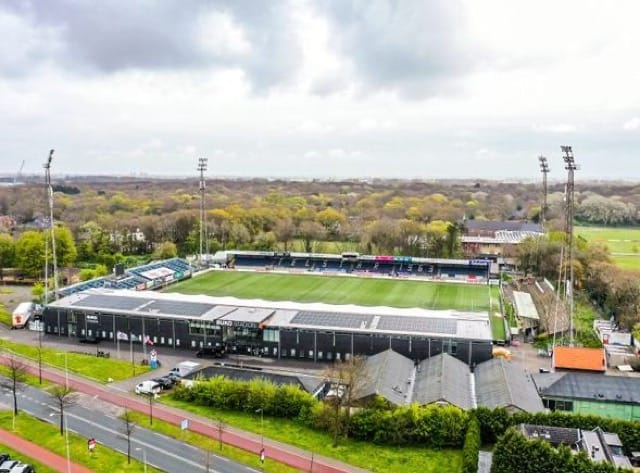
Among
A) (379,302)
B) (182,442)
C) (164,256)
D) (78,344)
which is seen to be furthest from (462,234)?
(182,442)

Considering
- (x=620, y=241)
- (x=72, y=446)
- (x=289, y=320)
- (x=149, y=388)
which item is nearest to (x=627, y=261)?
(x=620, y=241)

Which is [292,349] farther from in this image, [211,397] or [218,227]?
→ [218,227]

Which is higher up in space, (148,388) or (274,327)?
(274,327)

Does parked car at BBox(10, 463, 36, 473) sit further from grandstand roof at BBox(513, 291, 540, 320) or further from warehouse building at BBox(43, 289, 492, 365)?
grandstand roof at BBox(513, 291, 540, 320)

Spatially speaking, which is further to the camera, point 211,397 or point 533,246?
point 533,246

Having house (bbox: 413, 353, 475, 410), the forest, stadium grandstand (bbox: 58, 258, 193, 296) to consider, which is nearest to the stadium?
stadium grandstand (bbox: 58, 258, 193, 296)

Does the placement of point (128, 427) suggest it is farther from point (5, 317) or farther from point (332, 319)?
point (5, 317)

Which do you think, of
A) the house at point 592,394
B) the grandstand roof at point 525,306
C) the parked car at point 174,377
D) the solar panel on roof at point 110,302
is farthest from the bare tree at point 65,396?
the grandstand roof at point 525,306
